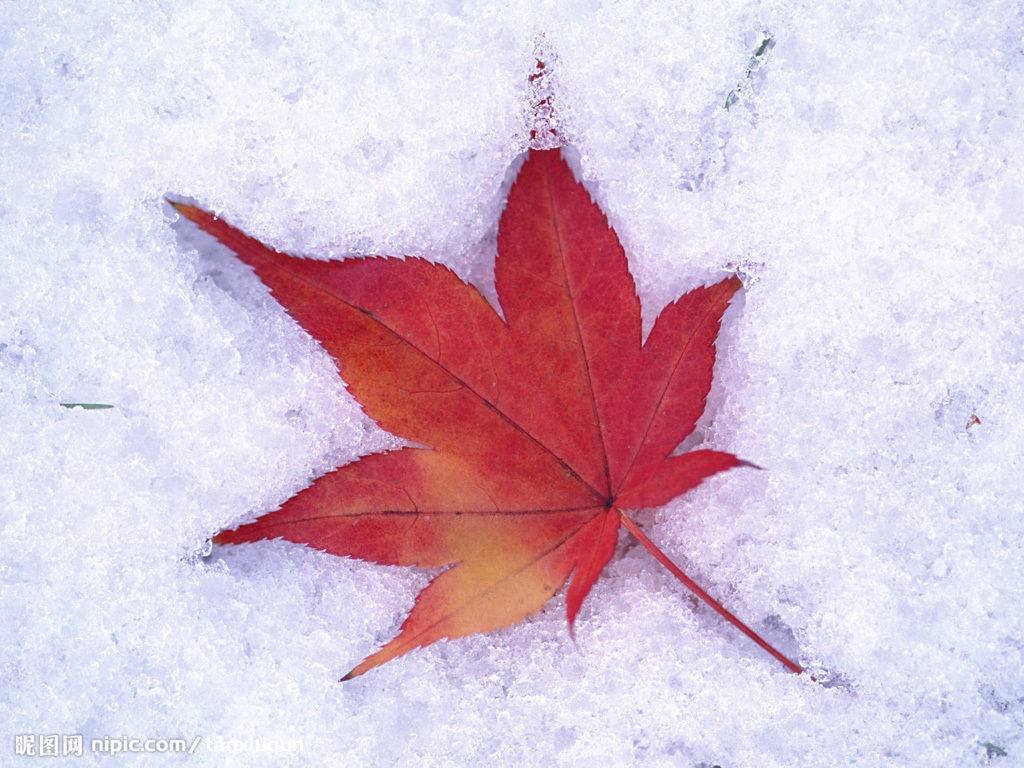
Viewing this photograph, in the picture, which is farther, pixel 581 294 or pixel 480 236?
pixel 480 236

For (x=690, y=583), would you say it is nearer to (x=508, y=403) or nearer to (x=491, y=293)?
(x=508, y=403)

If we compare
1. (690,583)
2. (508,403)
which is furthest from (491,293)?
(690,583)

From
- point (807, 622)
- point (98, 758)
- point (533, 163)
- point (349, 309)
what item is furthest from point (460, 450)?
point (98, 758)

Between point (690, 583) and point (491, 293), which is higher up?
point (491, 293)

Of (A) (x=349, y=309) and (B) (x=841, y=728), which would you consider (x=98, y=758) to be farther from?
(B) (x=841, y=728)
